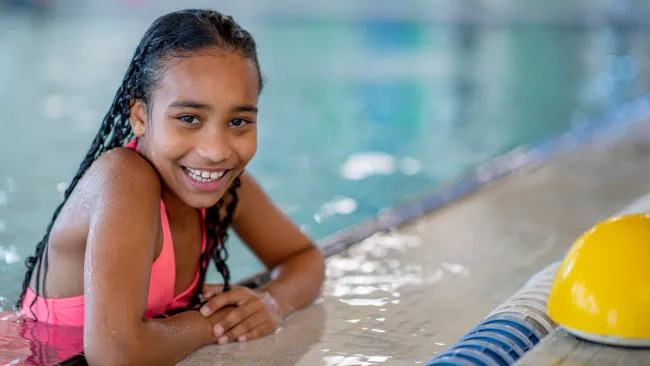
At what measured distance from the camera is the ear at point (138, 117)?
2.10 meters

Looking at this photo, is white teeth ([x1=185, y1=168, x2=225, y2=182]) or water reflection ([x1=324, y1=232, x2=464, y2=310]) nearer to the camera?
white teeth ([x1=185, y1=168, x2=225, y2=182])

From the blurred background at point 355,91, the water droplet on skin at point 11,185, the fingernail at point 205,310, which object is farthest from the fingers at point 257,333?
the water droplet on skin at point 11,185

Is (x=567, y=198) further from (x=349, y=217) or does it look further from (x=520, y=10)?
(x=520, y=10)

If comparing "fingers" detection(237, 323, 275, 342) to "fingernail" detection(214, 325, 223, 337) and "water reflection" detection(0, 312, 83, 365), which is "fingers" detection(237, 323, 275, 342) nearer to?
"fingernail" detection(214, 325, 223, 337)

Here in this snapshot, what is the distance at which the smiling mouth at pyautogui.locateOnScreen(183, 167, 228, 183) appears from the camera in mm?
2051

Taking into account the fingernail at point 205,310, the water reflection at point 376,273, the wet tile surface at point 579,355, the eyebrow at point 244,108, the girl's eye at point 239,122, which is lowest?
the water reflection at point 376,273

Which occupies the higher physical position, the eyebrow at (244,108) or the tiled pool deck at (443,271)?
the eyebrow at (244,108)

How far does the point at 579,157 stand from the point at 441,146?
1.11m

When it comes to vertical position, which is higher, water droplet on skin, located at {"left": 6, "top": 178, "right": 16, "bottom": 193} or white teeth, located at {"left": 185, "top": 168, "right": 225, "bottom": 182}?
white teeth, located at {"left": 185, "top": 168, "right": 225, "bottom": 182}

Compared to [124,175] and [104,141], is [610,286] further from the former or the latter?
[104,141]

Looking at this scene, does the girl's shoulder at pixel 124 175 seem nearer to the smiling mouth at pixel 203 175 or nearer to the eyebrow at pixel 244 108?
the smiling mouth at pixel 203 175

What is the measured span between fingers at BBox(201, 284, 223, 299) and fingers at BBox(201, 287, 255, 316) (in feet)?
0.48

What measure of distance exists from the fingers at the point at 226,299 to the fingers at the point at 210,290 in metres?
0.15

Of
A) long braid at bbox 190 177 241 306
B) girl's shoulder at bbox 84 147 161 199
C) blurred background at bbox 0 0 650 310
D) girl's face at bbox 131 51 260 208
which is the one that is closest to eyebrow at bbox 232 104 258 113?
girl's face at bbox 131 51 260 208
